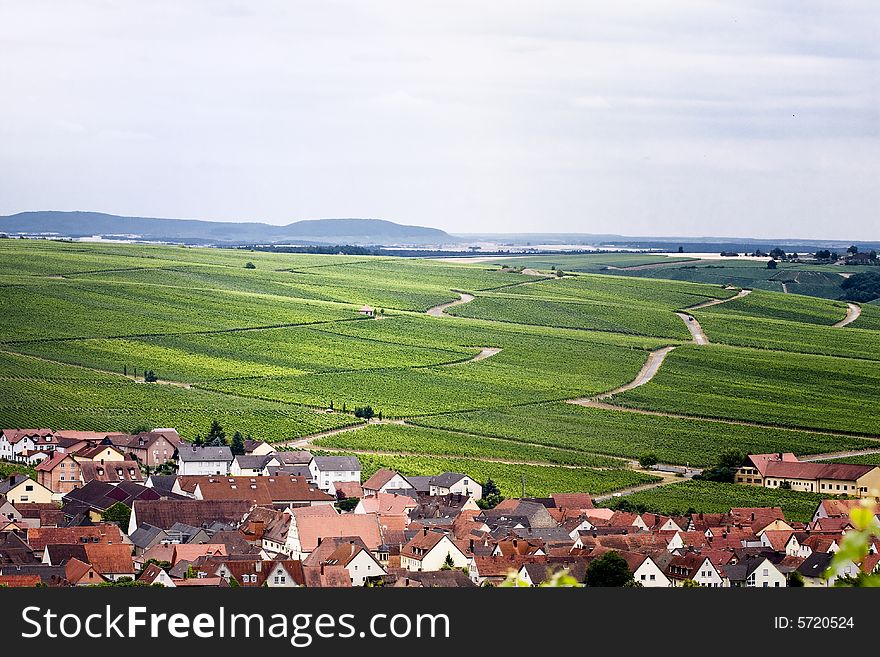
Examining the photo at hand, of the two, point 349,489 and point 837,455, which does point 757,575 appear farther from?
point 837,455

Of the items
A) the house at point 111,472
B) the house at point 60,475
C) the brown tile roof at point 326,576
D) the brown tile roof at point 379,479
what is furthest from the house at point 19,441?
the brown tile roof at point 326,576

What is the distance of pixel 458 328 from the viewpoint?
11288 centimetres

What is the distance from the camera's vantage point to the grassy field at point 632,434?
2884 inches

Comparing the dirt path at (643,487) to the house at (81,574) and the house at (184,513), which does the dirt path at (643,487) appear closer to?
the house at (184,513)

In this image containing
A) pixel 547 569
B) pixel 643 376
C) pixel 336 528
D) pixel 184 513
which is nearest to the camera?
pixel 547 569

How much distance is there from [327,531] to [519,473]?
21.3m

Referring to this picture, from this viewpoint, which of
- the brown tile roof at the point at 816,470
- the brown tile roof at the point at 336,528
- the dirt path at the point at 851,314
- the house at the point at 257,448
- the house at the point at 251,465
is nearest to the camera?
the brown tile roof at the point at 336,528

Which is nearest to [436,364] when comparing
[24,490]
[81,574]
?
[24,490]

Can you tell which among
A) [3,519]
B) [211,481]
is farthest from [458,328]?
[3,519]

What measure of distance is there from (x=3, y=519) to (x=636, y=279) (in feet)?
379

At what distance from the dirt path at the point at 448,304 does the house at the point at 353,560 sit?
78.8 metres

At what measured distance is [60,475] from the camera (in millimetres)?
59688

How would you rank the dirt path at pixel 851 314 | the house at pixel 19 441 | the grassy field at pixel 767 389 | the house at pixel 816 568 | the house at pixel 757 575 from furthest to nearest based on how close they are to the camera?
1. the dirt path at pixel 851 314
2. the grassy field at pixel 767 389
3. the house at pixel 19 441
4. the house at pixel 757 575
5. the house at pixel 816 568
